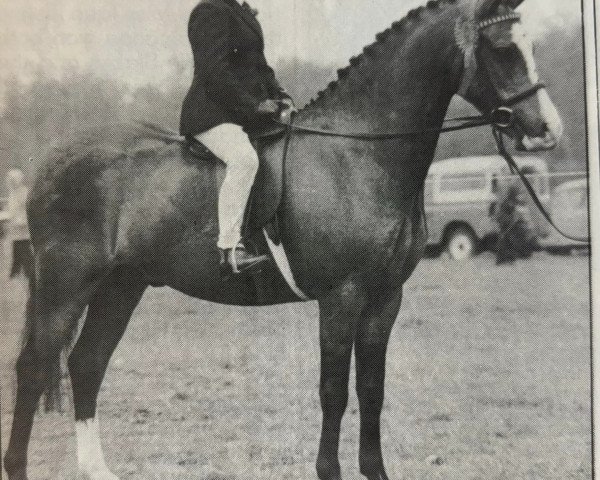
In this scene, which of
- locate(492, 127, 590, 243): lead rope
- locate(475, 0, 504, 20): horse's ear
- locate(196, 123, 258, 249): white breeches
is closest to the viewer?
locate(475, 0, 504, 20): horse's ear

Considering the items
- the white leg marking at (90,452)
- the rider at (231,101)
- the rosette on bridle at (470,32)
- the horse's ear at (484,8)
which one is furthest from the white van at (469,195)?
the white leg marking at (90,452)

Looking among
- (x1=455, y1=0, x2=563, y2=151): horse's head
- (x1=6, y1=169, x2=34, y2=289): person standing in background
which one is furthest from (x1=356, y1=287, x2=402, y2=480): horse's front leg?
(x1=6, y1=169, x2=34, y2=289): person standing in background

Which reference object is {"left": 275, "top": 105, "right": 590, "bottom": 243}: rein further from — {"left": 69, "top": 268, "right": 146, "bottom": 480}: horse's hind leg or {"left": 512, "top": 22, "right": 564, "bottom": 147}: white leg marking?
{"left": 69, "top": 268, "right": 146, "bottom": 480}: horse's hind leg

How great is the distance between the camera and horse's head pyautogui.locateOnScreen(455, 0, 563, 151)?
303 cm

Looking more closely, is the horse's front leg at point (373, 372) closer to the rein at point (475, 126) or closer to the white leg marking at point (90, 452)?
the rein at point (475, 126)

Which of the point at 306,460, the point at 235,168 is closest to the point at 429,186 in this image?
the point at 235,168

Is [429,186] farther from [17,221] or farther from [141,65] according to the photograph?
[17,221]

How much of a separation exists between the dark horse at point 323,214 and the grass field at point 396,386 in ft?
0.37

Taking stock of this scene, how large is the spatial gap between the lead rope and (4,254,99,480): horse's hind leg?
1938 mm

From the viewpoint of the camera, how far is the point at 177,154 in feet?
11.0

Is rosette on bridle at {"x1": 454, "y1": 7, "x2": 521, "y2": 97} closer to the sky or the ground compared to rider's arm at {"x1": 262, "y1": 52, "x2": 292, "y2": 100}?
closer to the sky

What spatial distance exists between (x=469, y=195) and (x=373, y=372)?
3.08ft

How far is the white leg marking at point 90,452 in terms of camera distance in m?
3.49

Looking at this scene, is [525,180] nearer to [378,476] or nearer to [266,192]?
[266,192]
